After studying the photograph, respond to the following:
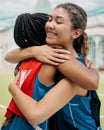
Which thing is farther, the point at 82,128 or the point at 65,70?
the point at 82,128

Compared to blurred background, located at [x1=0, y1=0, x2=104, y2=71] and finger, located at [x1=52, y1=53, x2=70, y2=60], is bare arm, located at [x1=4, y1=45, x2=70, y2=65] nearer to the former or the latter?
finger, located at [x1=52, y1=53, x2=70, y2=60]

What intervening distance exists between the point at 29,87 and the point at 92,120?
0.91 feet

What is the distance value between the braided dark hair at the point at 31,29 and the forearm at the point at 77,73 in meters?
0.18

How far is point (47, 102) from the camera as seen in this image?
37.6 inches

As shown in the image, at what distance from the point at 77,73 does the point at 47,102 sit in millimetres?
136

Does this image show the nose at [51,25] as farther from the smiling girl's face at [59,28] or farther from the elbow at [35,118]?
the elbow at [35,118]

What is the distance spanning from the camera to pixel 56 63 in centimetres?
98

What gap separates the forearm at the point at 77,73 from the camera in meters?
0.96

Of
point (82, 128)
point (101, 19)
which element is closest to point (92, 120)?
point (82, 128)

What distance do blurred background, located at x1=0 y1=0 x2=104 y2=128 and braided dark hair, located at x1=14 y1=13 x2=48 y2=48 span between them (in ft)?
8.95

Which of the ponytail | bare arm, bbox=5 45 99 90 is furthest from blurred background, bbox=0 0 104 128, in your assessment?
bare arm, bbox=5 45 99 90

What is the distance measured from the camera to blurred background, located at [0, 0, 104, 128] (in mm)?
4598

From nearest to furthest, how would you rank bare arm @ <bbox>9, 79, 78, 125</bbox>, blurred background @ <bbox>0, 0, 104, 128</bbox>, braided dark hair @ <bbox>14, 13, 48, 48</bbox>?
bare arm @ <bbox>9, 79, 78, 125</bbox>
braided dark hair @ <bbox>14, 13, 48, 48</bbox>
blurred background @ <bbox>0, 0, 104, 128</bbox>

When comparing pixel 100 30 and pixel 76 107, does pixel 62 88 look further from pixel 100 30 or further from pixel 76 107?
pixel 100 30
